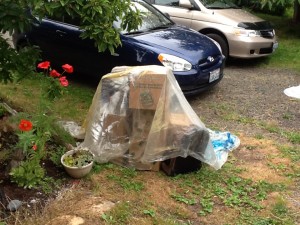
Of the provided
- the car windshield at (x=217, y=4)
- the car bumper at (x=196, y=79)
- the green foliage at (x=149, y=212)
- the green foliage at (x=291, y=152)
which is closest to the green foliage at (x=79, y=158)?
the green foliage at (x=149, y=212)

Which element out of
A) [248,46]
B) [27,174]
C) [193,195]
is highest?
[248,46]

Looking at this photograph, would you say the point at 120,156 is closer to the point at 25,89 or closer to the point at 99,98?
the point at 99,98

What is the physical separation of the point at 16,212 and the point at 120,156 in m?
1.32

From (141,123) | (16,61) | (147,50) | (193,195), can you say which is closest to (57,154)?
(141,123)

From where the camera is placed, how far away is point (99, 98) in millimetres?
4332

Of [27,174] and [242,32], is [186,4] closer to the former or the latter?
[242,32]

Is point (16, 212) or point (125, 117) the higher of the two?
point (125, 117)

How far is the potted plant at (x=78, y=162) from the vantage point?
3.87m

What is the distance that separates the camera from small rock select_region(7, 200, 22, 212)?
3.31m

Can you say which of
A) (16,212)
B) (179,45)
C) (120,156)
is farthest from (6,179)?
(179,45)

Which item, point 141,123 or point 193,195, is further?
point 141,123

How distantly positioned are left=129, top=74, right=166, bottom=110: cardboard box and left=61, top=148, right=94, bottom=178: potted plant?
0.71 meters

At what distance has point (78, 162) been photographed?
394cm

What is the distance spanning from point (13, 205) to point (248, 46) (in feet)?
19.3
